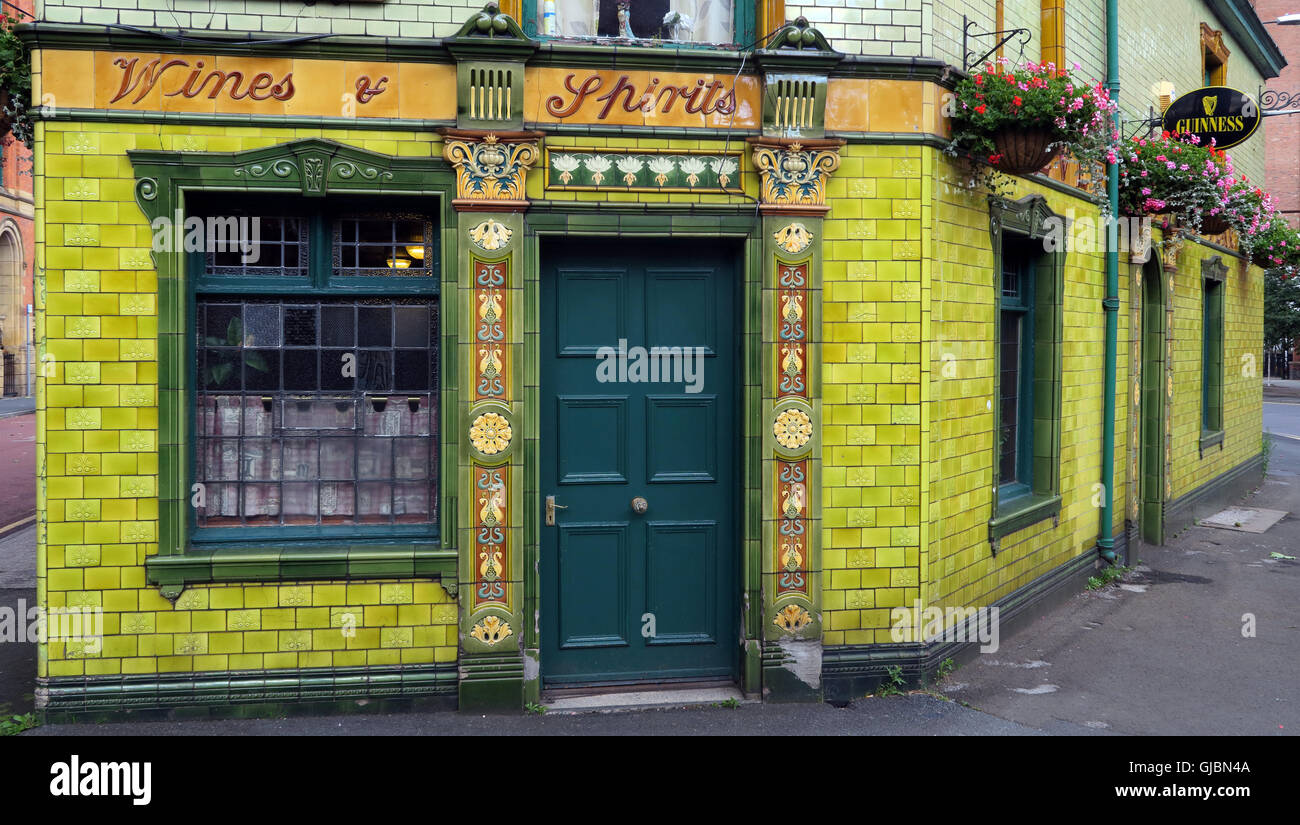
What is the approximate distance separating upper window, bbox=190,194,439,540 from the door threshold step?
4.62 ft

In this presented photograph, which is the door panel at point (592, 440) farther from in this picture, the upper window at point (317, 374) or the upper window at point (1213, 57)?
the upper window at point (1213, 57)

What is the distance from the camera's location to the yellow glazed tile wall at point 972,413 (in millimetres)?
6336

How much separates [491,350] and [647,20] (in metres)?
2.41

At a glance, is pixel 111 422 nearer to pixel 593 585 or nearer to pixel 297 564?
pixel 297 564

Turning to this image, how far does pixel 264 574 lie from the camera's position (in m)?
5.61

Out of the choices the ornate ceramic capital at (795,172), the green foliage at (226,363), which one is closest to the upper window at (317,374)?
the green foliage at (226,363)

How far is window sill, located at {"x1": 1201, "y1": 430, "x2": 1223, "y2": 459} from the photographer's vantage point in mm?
12584

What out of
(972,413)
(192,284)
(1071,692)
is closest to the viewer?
(192,284)

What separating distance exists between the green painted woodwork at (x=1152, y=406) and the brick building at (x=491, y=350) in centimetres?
561

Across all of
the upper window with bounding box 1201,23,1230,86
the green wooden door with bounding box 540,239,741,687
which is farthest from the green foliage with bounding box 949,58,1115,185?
the upper window with bounding box 1201,23,1230,86

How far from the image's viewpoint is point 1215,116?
33.1 feet

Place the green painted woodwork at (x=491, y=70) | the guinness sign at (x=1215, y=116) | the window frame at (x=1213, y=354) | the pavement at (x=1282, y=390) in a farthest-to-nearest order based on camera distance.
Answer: the pavement at (x=1282, y=390)
the window frame at (x=1213, y=354)
the guinness sign at (x=1215, y=116)
the green painted woodwork at (x=491, y=70)

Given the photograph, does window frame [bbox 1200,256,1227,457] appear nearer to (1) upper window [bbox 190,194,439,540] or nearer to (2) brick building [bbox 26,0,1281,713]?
(2) brick building [bbox 26,0,1281,713]

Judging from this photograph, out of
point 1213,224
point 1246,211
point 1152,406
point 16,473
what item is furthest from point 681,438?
point 16,473
